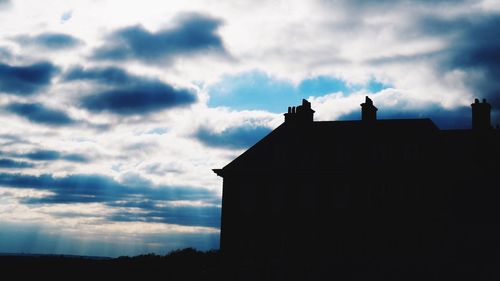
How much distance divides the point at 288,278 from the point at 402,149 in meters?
13.8

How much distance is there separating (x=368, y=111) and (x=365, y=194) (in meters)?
6.80

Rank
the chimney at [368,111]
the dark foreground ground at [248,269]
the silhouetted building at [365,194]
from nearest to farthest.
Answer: the dark foreground ground at [248,269] < the silhouetted building at [365,194] < the chimney at [368,111]

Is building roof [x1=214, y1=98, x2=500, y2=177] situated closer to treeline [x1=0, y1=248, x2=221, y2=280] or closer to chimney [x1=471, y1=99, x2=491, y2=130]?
chimney [x1=471, y1=99, x2=491, y2=130]

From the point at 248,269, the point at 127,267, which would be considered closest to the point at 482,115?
the point at 248,269

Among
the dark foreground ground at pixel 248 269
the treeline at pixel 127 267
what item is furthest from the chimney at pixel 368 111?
the treeline at pixel 127 267

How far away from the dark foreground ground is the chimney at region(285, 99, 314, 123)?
36.4 feet

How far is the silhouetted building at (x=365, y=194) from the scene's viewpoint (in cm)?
3488

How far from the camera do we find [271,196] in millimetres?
38344

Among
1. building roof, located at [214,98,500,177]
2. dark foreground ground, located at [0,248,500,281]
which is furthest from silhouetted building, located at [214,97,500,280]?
dark foreground ground, located at [0,248,500,281]

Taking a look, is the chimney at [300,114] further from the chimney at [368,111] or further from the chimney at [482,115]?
the chimney at [482,115]

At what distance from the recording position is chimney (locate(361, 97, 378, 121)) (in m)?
39.9

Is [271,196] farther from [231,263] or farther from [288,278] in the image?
[288,278]

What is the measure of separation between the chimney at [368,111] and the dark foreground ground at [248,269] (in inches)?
418

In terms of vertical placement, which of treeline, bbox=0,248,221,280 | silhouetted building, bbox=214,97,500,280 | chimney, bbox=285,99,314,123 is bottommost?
treeline, bbox=0,248,221,280
